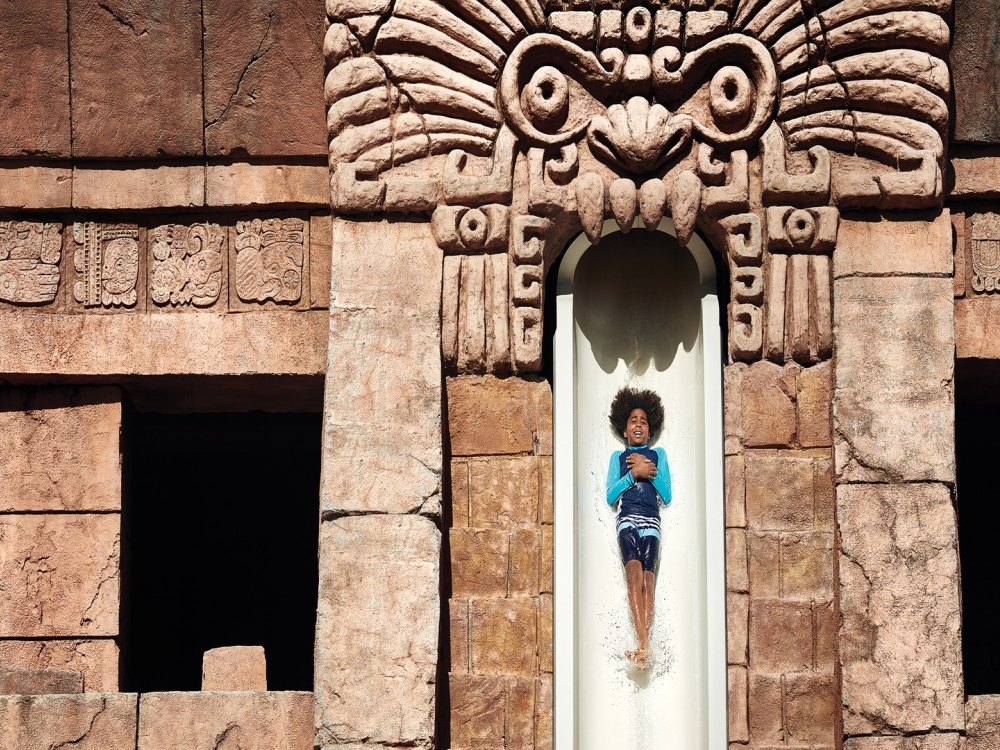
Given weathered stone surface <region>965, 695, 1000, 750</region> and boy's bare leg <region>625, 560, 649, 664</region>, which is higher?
boy's bare leg <region>625, 560, 649, 664</region>

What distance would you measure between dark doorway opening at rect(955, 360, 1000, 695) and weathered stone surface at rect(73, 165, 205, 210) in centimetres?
518

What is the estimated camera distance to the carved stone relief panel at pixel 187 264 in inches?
326

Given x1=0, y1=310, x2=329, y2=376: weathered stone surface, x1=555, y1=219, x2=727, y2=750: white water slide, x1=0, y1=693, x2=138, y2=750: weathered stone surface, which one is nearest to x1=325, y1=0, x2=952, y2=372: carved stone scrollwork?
x1=555, y1=219, x2=727, y2=750: white water slide

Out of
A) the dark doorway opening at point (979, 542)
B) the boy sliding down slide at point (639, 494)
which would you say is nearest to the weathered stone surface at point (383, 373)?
the boy sliding down slide at point (639, 494)

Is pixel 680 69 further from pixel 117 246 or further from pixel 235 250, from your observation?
pixel 117 246

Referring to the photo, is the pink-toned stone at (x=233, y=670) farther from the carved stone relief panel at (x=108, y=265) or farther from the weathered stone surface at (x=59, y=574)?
the carved stone relief panel at (x=108, y=265)

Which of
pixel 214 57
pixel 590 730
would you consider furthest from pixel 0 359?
pixel 590 730

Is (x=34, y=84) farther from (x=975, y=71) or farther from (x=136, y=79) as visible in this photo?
(x=975, y=71)

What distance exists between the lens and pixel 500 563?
296 inches

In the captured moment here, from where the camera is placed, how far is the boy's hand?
790 cm

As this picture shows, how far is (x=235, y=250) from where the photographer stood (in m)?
8.31

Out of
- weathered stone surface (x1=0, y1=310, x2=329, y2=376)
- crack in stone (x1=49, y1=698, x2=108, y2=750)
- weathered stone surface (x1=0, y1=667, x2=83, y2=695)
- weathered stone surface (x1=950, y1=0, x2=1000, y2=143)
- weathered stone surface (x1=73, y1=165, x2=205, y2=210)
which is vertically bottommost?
crack in stone (x1=49, y1=698, x2=108, y2=750)

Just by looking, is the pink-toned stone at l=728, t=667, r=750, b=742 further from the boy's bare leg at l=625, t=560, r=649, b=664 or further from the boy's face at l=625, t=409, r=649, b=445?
the boy's face at l=625, t=409, r=649, b=445

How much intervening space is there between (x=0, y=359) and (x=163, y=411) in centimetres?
99
